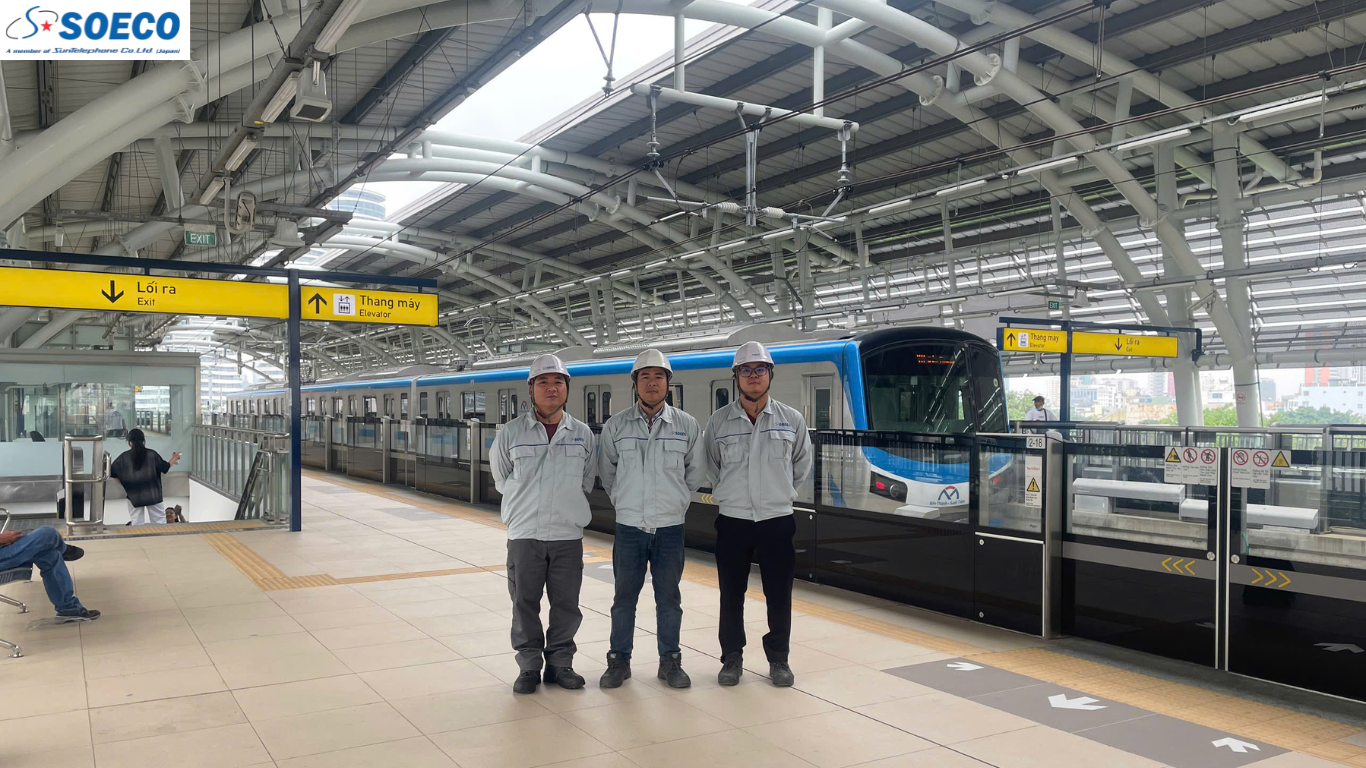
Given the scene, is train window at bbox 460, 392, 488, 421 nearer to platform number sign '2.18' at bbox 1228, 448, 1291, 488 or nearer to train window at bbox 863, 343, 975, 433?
train window at bbox 863, 343, 975, 433

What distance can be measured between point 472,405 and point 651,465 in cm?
1698

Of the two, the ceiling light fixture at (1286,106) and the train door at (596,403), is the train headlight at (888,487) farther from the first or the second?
the train door at (596,403)

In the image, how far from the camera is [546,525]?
520 cm

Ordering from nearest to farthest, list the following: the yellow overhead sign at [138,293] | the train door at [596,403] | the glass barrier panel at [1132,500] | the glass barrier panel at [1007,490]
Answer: the glass barrier panel at [1132,500]
the glass barrier panel at [1007,490]
the yellow overhead sign at [138,293]
the train door at [596,403]

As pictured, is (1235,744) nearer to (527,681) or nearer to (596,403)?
(527,681)

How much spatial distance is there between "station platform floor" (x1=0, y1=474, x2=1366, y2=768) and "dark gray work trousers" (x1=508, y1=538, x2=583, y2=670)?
22 cm

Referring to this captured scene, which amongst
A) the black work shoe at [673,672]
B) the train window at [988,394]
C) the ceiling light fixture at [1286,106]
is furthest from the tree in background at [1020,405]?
the black work shoe at [673,672]

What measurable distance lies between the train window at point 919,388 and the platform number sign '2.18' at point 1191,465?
517 centimetres

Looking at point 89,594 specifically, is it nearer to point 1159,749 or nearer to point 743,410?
point 743,410

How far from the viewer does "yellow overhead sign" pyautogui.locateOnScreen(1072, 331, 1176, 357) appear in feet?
55.7

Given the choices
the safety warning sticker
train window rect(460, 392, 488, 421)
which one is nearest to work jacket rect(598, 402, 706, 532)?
the safety warning sticker

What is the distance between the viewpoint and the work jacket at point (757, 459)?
5418 mm

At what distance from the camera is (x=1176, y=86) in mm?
17891

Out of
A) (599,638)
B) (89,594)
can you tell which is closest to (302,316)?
(89,594)
